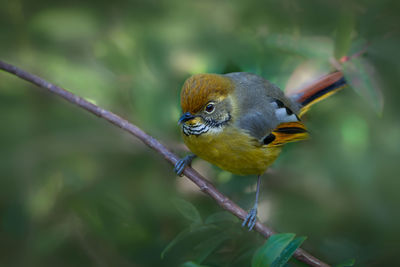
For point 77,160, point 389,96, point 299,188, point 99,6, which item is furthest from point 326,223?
point 99,6

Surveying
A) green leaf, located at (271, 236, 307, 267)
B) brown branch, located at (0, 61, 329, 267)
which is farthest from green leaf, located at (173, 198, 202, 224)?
green leaf, located at (271, 236, 307, 267)

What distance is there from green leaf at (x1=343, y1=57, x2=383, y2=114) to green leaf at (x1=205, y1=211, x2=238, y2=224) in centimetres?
99

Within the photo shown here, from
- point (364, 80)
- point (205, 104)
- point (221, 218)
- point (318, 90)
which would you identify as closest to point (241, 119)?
point (205, 104)

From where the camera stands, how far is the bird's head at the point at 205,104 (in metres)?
2.66

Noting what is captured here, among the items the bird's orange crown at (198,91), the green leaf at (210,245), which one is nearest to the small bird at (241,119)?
the bird's orange crown at (198,91)

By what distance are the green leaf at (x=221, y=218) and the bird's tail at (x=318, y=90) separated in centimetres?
167

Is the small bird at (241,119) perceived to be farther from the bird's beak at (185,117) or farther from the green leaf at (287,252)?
the green leaf at (287,252)

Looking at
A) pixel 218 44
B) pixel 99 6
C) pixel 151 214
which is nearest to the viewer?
pixel 151 214

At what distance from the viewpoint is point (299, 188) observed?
10.5 ft

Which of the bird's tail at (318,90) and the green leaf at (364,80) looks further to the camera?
the bird's tail at (318,90)

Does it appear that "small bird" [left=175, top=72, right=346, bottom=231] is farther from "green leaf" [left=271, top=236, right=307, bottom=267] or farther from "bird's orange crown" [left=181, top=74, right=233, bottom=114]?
"green leaf" [left=271, top=236, right=307, bottom=267]

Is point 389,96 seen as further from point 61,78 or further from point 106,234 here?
point 61,78

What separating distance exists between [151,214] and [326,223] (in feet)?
4.14

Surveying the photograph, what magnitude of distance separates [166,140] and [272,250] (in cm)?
155
